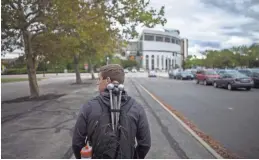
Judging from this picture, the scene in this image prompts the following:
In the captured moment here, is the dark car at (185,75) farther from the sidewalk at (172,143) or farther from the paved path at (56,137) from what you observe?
the sidewalk at (172,143)

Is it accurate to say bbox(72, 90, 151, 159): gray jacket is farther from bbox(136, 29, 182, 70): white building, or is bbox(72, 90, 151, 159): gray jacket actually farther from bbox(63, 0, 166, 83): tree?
bbox(136, 29, 182, 70): white building

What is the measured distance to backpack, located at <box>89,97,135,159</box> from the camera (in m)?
2.31

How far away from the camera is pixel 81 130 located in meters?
2.45

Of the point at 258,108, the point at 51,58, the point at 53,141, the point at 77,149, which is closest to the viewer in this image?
the point at 77,149

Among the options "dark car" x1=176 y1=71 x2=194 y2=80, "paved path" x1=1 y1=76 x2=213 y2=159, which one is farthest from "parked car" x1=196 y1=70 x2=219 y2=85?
"paved path" x1=1 y1=76 x2=213 y2=159

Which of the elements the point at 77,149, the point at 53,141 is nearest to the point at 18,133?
the point at 53,141

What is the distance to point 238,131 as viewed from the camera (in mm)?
7520

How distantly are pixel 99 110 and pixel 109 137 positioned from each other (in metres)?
0.23

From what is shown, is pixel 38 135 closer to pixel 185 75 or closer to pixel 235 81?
pixel 235 81

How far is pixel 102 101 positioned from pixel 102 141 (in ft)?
1.05

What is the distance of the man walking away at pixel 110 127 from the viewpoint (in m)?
2.32

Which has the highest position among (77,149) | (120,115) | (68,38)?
(68,38)

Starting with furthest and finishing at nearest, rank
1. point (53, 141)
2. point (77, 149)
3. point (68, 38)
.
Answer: point (68, 38), point (53, 141), point (77, 149)

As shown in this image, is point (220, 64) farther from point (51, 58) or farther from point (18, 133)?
point (18, 133)
